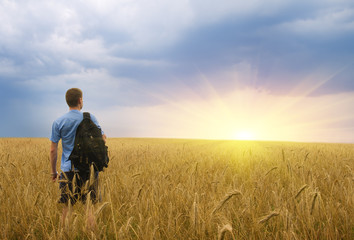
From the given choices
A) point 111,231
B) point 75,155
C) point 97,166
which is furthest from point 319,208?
point 75,155

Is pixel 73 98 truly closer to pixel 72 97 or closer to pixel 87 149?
pixel 72 97

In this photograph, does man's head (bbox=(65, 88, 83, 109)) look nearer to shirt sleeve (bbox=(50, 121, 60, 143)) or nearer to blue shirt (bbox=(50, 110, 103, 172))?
blue shirt (bbox=(50, 110, 103, 172))

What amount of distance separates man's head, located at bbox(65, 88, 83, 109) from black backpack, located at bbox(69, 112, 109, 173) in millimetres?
405

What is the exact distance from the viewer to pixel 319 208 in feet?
9.01

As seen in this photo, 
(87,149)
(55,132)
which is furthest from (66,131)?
(87,149)

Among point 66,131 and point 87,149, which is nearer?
point 87,149

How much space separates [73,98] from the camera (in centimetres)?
371

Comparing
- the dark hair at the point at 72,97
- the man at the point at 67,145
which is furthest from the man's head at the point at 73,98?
the man at the point at 67,145

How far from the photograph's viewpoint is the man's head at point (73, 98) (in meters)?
3.71

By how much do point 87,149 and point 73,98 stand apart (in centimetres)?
87

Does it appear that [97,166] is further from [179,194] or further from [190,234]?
[190,234]

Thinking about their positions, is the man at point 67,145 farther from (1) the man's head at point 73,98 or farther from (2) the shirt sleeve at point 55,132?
(1) the man's head at point 73,98

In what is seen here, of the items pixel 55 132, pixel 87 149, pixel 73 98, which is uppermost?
pixel 73 98

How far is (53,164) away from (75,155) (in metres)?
0.45
